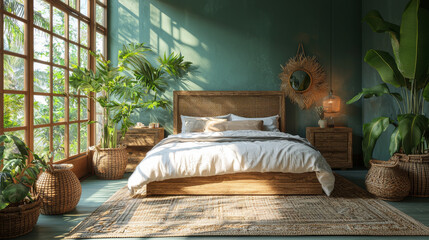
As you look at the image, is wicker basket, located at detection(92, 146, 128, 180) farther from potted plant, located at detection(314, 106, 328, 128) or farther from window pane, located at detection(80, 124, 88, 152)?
potted plant, located at detection(314, 106, 328, 128)

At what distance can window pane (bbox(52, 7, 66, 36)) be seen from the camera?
13.6 feet

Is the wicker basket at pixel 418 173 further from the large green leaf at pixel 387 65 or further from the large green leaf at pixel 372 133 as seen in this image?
the large green leaf at pixel 387 65

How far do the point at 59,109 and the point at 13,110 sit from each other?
95 cm

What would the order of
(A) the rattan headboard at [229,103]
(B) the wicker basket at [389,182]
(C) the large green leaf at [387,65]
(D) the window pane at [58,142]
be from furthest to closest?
(A) the rattan headboard at [229,103], (D) the window pane at [58,142], (C) the large green leaf at [387,65], (B) the wicker basket at [389,182]

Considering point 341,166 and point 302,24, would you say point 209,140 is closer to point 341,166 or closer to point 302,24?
point 341,166

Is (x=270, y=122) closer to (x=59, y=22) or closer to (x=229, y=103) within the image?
(x=229, y=103)

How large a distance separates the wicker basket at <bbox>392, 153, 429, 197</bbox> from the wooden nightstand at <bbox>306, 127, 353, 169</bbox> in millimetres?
1610

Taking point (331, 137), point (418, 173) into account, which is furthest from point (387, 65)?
point (331, 137)

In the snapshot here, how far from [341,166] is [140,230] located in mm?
3731

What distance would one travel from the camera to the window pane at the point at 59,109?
4125mm

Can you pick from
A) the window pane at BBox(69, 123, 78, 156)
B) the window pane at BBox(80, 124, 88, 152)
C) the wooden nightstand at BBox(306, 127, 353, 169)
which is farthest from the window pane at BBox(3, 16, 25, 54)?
the wooden nightstand at BBox(306, 127, 353, 169)

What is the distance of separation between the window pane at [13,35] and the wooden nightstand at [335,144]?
4.11 m

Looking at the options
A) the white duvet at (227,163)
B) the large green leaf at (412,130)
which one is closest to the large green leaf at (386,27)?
Result: the large green leaf at (412,130)

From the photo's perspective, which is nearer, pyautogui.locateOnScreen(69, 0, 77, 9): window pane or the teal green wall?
pyautogui.locateOnScreen(69, 0, 77, 9): window pane
